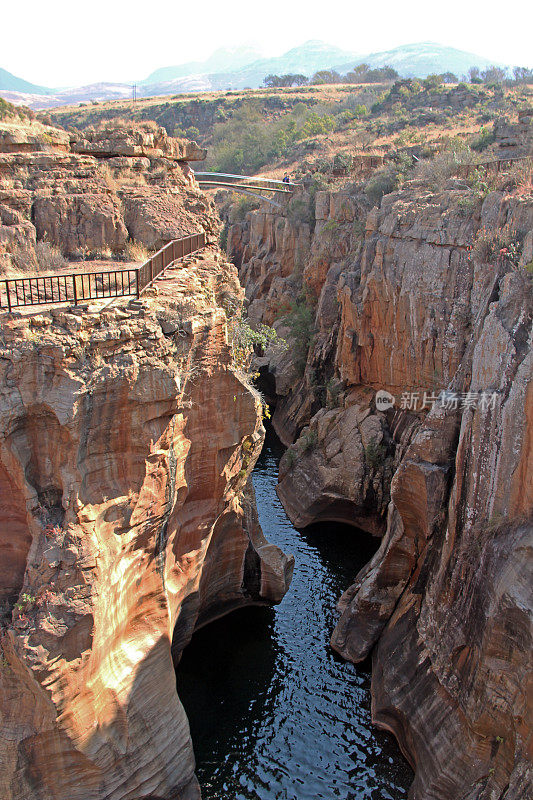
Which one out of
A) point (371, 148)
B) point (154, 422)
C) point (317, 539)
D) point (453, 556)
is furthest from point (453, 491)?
point (371, 148)

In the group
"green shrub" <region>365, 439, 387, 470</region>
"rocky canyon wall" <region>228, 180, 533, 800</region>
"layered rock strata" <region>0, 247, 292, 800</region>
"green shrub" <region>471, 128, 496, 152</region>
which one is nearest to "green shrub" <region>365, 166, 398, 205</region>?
"rocky canyon wall" <region>228, 180, 533, 800</region>

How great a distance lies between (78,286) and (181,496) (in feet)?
15.5

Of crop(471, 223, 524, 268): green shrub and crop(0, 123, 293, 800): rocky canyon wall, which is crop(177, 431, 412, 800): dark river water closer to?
crop(0, 123, 293, 800): rocky canyon wall

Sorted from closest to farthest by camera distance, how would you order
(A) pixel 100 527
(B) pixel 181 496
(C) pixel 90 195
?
(A) pixel 100 527
(B) pixel 181 496
(C) pixel 90 195

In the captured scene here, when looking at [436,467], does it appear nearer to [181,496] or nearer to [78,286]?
[181,496]

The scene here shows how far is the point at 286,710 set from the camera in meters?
15.6

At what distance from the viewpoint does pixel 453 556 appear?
14.8 meters

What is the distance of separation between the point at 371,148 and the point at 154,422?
3879cm

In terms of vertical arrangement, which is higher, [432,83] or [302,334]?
[432,83]

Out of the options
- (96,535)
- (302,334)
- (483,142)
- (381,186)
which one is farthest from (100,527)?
(483,142)

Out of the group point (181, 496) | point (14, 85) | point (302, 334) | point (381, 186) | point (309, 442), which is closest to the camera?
point (181, 496)

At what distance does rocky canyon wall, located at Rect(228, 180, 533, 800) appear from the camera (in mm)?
12328

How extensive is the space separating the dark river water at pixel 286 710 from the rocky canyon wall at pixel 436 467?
2.07 ft

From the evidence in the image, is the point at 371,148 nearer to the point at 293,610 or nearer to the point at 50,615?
the point at 293,610
